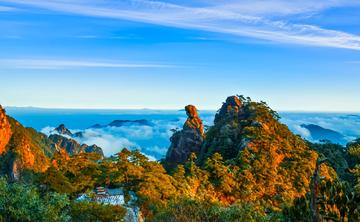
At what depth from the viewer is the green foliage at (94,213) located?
25.8 m

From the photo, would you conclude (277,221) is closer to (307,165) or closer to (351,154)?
(307,165)

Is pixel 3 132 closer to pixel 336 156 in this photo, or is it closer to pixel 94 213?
pixel 336 156

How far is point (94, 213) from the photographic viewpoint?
85.5 ft

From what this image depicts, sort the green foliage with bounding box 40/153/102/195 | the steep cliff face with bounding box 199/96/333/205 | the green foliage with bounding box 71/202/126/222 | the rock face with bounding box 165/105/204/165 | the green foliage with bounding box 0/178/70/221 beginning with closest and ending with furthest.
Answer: the green foliage with bounding box 0/178/70/221 < the green foliage with bounding box 71/202/126/222 < the green foliage with bounding box 40/153/102/195 < the steep cliff face with bounding box 199/96/333/205 < the rock face with bounding box 165/105/204/165

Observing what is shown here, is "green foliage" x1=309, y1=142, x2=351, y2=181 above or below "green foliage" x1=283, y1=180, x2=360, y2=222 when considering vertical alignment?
below

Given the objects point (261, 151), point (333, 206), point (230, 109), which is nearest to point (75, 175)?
point (333, 206)

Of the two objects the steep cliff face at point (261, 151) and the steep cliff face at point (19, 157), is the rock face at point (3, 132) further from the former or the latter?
the steep cliff face at point (261, 151)

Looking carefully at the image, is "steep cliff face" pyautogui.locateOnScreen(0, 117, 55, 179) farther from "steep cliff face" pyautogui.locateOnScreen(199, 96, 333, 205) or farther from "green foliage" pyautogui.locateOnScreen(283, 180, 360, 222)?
"green foliage" pyautogui.locateOnScreen(283, 180, 360, 222)

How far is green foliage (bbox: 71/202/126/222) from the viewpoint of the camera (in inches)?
1017

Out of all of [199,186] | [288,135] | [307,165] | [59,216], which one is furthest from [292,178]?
[59,216]

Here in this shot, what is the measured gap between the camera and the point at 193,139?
59844 millimetres

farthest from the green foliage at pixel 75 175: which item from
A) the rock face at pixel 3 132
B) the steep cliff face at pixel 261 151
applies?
the rock face at pixel 3 132

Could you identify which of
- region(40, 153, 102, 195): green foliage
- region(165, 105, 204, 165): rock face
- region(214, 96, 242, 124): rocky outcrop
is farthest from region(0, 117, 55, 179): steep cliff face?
region(40, 153, 102, 195): green foliage

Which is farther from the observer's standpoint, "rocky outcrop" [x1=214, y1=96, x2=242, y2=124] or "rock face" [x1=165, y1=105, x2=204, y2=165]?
"rocky outcrop" [x1=214, y1=96, x2=242, y2=124]
